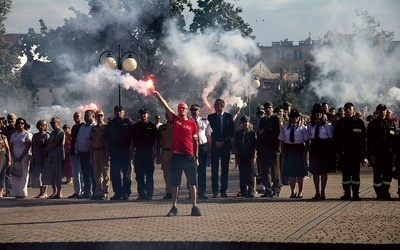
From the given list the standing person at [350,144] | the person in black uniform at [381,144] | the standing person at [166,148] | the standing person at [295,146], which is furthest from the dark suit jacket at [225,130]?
the person in black uniform at [381,144]

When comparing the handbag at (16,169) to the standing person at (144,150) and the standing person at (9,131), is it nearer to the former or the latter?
the standing person at (9,131)

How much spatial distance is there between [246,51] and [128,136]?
103 feet

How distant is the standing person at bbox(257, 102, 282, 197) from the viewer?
19031 mm

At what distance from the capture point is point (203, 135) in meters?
18.8

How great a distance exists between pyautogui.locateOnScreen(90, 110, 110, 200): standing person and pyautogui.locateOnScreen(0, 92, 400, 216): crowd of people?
22 mm

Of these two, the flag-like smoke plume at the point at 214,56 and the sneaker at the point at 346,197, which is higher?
the flag-like smoke plume at the point at 214,56

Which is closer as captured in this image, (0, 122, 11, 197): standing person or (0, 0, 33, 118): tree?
(0, 122, 11, 197): standing person

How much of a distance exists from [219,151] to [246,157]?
2.07 ft

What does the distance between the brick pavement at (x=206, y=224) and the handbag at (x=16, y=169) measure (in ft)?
5.52

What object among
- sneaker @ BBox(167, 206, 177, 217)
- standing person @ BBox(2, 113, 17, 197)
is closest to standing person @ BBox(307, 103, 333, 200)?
sneaker @ BBox(167, 206, 177, 217)

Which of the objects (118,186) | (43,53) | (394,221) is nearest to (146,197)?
(118,186)

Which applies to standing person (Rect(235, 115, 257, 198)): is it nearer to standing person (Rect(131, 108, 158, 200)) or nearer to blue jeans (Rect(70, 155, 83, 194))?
standing person (Rect(131, 108, 158, 200))

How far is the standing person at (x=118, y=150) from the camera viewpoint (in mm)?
19203

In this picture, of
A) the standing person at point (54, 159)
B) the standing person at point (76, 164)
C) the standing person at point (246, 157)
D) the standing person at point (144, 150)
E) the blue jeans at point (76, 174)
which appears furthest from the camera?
the blue jeans at point (76, 174)
